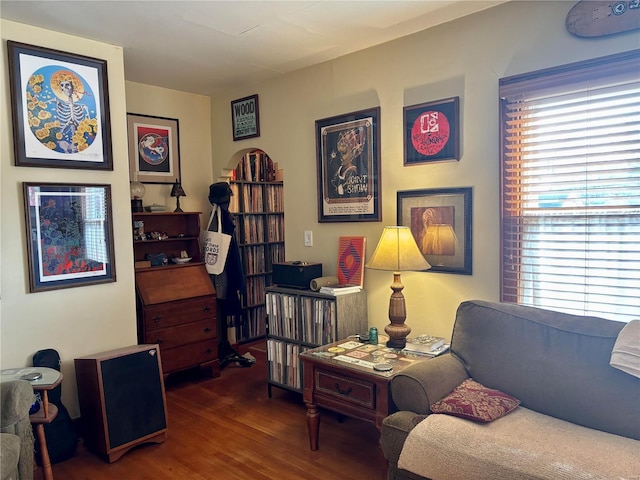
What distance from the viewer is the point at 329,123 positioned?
327 cm

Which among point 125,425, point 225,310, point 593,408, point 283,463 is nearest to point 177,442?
point 125,425

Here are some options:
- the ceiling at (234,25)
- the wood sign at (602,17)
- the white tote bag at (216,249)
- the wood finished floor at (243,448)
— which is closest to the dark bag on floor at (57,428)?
the wood finished floor at (243,448)

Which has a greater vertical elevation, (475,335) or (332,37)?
(332,37)

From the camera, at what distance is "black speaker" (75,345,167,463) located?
2.52 meters

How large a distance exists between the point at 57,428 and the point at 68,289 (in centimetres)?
82

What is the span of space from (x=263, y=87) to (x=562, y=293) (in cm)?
273

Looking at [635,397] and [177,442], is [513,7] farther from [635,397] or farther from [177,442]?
[177,442]

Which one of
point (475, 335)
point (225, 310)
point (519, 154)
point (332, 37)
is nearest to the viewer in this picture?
point (475, 335)

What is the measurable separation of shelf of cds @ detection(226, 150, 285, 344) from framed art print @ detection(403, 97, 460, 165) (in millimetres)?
2305

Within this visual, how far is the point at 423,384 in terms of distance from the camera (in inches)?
78.0

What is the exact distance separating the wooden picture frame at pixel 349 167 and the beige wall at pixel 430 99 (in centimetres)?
6

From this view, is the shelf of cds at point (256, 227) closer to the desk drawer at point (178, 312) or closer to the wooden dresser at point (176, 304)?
the wooden dresser at point (176, 304)

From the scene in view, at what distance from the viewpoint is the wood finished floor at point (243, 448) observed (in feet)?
7.76

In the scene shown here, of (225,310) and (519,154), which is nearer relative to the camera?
(519,154)
